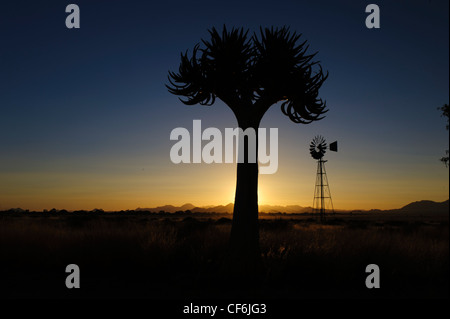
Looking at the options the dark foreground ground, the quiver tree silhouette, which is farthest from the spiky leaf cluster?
the dark foreground ground

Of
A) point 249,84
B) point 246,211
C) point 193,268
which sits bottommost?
point 193,268

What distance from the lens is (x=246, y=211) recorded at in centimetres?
968

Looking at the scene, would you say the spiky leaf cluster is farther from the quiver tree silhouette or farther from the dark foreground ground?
the dark foreground ground

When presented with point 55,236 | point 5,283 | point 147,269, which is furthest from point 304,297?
point 55,236

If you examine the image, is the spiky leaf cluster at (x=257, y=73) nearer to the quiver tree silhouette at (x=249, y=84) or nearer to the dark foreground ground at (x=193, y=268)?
the quiver tree silhouette at (x=249, y=84)

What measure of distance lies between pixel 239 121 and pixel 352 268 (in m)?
4.90

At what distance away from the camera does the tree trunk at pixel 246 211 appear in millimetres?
9414

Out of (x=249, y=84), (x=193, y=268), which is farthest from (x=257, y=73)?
(x=193, y=268)

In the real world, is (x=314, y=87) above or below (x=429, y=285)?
above

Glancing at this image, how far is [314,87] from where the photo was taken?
1013cm

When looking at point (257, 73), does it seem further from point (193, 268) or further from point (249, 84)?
point (193, 268)

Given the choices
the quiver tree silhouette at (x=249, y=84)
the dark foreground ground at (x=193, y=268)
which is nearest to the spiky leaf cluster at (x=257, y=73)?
the quiver tree silhouette at (x=249, y=84)

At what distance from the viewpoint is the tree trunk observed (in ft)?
30.9

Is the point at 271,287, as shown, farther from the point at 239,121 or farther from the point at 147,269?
the point at 239,121
